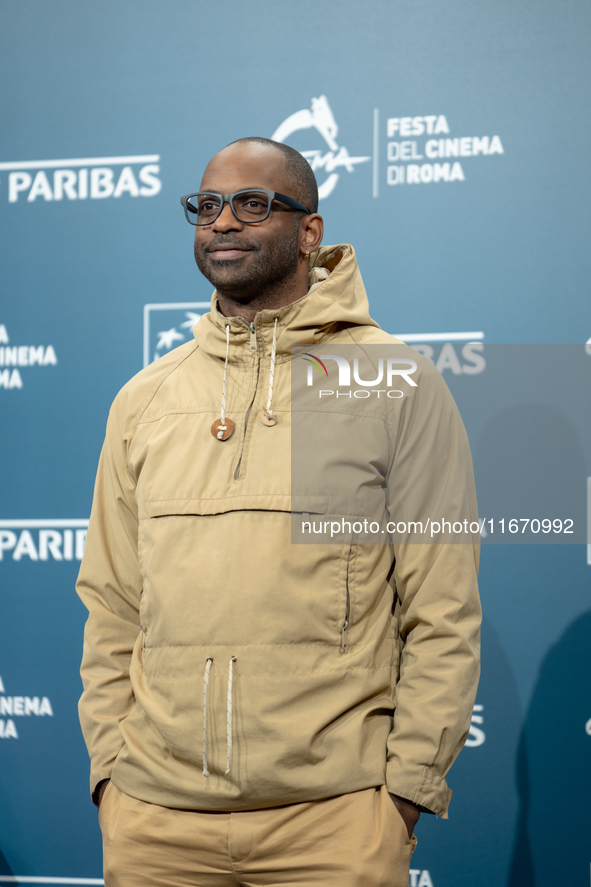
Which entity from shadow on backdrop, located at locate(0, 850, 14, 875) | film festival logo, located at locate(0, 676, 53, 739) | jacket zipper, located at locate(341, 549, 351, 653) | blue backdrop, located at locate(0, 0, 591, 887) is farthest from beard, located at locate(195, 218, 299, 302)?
shadow on backdrop, located at locate(0, 850, 14, 875)

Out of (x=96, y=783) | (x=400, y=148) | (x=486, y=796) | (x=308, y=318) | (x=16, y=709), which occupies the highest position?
(x=400, y=148)

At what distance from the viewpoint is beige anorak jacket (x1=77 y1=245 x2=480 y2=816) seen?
47.8 inches

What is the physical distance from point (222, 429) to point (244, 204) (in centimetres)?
38

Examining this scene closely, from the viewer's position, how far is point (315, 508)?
1.25 m

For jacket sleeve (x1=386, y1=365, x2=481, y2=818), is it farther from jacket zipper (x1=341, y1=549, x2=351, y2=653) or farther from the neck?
the neck

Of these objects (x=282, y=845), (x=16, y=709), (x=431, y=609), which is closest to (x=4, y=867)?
(x=16, y=709)

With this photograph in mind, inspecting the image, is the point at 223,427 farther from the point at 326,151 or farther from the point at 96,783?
the point at 326,151

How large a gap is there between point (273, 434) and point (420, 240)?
3.13 ft

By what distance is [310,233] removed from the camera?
1500 millimetres

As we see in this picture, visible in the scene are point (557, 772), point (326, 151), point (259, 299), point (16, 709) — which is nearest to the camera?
point (259, 299)

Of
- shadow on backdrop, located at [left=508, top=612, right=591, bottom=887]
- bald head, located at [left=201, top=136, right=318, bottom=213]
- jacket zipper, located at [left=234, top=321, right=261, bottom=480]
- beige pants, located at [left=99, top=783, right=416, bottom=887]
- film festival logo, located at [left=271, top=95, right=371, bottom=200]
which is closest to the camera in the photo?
beige pants, located at [left=99, top=783, right=416, bottom=887]

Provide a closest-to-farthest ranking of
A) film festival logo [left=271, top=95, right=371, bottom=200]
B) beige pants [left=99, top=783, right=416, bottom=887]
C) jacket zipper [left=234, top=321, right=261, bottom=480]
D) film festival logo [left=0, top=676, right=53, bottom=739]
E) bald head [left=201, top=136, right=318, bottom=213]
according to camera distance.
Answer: beige pants [left=99, top=783, right=416, bottom=887] → jacket zipper [left=234, top=321, right=261, bottom=480] → bald head [left=201, top=136, right=318, bottom=213] → film festival logo [left=271, top=95, right=371, bottom=200] → film festival logo [left=0, top=676, right=53, bottom=739]

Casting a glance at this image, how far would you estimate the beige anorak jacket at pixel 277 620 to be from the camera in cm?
121

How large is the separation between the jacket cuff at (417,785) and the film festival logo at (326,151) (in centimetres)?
142
